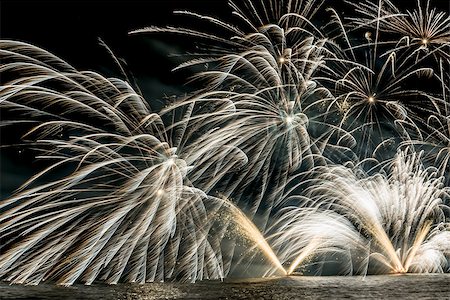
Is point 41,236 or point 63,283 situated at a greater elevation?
point 41,236

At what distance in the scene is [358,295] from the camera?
24.0 metres

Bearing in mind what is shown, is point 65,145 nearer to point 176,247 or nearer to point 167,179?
point 167,179

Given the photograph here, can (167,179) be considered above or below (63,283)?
above

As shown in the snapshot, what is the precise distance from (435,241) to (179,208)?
20194mm

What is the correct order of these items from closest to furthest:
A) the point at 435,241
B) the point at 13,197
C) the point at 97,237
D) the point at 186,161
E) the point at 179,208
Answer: the point at 13,197 < the point at 97,237 < the point at 186,161 < the point at 179,208 < the point at 435,241

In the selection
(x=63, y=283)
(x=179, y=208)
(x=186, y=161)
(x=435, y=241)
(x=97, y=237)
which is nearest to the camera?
(x=97, y=237)

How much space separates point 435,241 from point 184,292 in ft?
64.5

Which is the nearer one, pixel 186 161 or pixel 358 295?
pixel 186 161

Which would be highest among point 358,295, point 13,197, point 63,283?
point 13,197

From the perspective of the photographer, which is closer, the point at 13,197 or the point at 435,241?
the point at 13,197

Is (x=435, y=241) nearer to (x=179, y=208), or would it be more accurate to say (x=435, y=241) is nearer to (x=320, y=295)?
(x=320, y=295)

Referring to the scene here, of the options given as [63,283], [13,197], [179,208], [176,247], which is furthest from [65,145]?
[63,283]

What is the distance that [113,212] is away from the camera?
814 inches

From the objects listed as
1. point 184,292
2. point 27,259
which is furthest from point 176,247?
point 27,259
